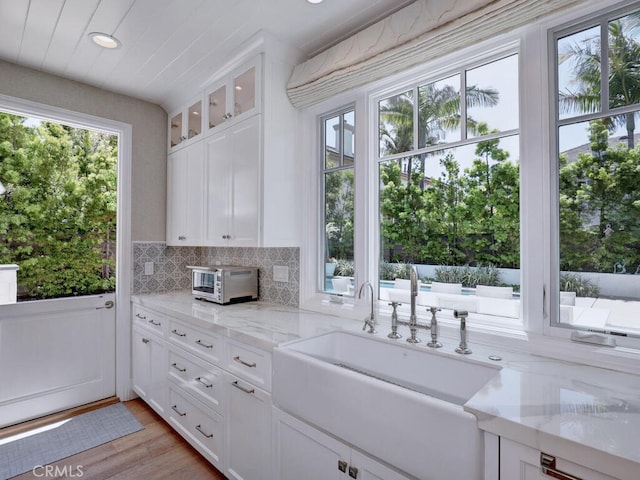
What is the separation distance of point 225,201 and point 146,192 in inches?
41.8

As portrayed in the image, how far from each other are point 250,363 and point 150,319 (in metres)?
1.33

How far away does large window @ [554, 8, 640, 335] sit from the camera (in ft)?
4.13

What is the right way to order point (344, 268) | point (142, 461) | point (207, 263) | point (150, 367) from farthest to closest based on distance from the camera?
point (207, 263) → point (150, 367) → point (344, 268) → point (142, 461)

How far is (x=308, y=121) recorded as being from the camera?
2373mm

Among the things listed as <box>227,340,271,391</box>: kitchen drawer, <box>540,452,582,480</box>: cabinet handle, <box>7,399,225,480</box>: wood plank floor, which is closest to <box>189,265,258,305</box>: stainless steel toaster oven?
<box>227,340,271,391</box>: kitchen drawer

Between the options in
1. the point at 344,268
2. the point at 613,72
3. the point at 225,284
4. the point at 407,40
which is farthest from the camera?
the point at 225,284

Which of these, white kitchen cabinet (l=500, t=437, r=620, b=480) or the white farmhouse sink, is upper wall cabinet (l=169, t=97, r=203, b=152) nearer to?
the white farmhouse sink

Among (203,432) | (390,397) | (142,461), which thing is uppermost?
(390,397)

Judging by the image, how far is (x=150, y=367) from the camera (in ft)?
8.50

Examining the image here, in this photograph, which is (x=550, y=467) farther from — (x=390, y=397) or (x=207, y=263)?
(x=207, y=263)

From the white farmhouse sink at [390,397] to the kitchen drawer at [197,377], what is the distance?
548 millimetres

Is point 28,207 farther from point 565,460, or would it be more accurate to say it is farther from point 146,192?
point 565,460

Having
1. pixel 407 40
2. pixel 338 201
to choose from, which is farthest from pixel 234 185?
pixel 407 40

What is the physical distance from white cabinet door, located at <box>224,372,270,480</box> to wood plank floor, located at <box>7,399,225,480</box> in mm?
354
